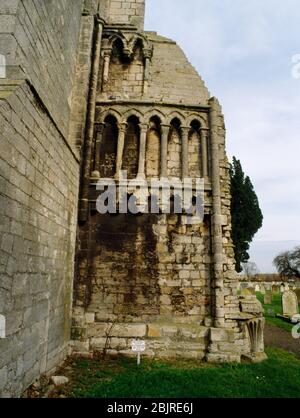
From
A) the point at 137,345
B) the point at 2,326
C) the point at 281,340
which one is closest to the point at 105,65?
the point at 137,345

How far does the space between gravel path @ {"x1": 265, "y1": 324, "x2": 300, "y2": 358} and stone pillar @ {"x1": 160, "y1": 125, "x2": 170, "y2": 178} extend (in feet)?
20.2

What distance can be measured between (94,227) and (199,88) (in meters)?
5.06

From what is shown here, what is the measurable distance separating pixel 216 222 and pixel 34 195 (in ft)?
15.4

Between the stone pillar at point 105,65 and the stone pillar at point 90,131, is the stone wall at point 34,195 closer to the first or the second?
the stone pillar at point 90,131

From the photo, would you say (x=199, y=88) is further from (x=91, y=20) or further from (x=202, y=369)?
(x=202, y=369)

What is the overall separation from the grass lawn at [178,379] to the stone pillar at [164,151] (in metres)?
4.56

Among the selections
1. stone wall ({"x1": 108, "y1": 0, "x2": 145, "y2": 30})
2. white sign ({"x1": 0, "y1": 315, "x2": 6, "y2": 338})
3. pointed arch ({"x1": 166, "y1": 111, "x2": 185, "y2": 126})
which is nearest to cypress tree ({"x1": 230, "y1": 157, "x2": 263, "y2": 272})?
pointed arch ({"x1": 166, "y1": 111, "x2": 185, "y2": 126})

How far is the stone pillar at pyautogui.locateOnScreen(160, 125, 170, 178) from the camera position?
8.22 meters

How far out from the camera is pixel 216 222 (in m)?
7.84

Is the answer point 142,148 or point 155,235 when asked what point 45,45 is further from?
point 155,235

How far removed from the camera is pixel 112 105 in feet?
28.1

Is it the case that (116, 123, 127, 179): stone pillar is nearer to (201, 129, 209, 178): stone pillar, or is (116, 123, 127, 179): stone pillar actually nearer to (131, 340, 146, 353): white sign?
(201, 129, 209, 178): stone pillar

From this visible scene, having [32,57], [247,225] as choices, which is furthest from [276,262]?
[32,57]
